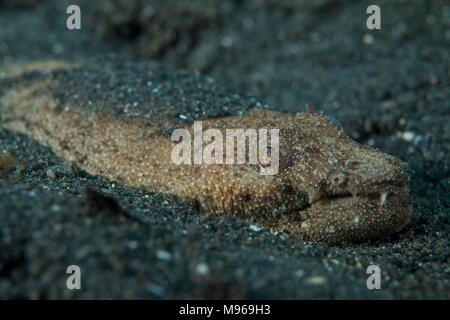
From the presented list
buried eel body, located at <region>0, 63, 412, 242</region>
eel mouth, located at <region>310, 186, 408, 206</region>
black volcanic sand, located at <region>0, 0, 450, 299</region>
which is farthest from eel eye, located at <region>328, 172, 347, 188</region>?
black volcanic sand, located at <region>0, 0, 450, 299</region>

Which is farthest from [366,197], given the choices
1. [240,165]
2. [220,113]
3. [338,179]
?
[220,113]

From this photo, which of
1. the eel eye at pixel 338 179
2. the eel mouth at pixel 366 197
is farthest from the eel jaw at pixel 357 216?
the eel eye at pixel 338 179

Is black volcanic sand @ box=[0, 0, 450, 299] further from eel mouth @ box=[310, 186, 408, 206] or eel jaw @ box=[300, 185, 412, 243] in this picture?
eel mouth @ box=[310, 186, 408, 206]

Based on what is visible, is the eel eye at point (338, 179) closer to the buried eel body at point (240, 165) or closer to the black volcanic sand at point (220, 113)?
the buried eel body at point (240, 165)

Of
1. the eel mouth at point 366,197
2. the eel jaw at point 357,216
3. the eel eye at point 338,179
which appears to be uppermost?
the eel eye at point 338,179

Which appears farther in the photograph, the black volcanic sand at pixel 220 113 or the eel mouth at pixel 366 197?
the eel mouth at pixel 366 197

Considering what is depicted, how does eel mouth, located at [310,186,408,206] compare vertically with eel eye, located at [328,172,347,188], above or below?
below

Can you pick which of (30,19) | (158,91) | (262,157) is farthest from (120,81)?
(30,19)
